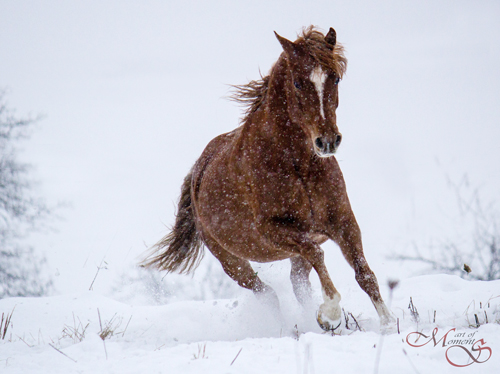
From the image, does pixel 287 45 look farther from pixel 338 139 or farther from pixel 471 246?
pixel 471 246

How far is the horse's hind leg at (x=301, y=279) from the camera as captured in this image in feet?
15.7

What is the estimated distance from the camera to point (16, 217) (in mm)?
10945

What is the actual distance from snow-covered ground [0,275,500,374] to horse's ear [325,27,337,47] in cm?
221

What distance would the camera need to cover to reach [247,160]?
385cm

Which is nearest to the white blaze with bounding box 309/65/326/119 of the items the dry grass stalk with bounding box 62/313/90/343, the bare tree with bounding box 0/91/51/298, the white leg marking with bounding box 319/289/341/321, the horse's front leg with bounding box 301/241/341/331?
the horse's front leg with bounding box 301/241/341/331

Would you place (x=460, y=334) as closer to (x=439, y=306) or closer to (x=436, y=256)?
(x=439, y=306)

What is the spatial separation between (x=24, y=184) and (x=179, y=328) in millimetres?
8224

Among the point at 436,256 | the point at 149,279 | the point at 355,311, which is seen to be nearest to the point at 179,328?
the point at 355,311

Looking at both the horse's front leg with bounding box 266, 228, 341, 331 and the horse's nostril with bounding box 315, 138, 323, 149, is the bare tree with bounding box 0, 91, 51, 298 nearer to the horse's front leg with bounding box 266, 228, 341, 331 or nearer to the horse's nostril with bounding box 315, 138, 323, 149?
the horse's front leg with bounding box 266, 228, 341, 331

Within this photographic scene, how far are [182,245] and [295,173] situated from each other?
2843mm

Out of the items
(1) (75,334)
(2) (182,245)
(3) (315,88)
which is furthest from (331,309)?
(2) (182,245)

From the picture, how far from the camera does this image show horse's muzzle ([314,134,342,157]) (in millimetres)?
3012

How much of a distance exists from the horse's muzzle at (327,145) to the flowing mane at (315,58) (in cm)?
59

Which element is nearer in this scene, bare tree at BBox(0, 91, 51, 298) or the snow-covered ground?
the snow-covered ground
